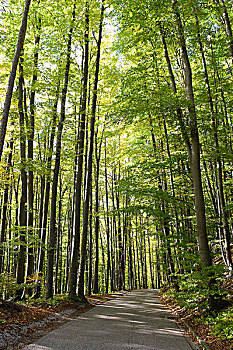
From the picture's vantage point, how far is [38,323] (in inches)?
272

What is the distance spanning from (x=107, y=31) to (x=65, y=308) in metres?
15.6

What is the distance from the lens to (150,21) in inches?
341

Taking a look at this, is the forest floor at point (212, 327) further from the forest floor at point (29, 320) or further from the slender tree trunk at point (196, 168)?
the forest floor at point (29, 320)

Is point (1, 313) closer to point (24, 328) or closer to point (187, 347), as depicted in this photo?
point (24, 328)

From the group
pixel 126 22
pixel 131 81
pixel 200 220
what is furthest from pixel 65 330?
pixel 126 22

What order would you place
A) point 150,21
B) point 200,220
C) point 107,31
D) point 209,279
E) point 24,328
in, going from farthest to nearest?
point 107,31, point 150,21, point 200,220, point 209,279, point 24,328

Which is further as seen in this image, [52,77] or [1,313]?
[52,77]

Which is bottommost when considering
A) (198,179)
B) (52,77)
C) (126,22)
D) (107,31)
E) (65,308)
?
(65,308)

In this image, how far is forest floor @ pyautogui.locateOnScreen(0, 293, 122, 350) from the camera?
17.7 feet

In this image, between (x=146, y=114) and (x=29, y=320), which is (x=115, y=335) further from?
(x=146, y=114)

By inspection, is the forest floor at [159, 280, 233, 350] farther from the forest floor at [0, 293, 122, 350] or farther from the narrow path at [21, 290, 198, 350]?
the forest floor at [0, 293, 122, 350]

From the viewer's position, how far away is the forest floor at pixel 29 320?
539 centimetres

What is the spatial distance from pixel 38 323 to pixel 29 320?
0.25m

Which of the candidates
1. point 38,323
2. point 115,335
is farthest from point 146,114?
point 38,323
